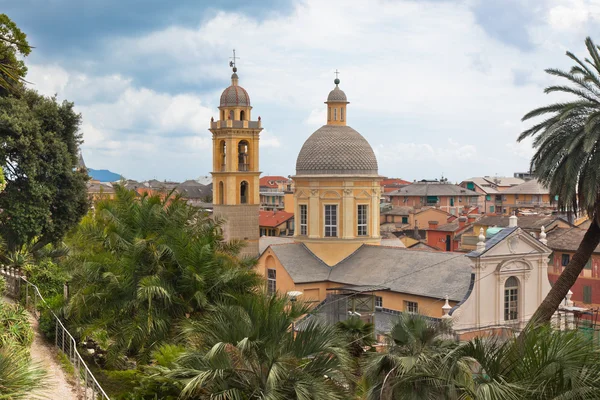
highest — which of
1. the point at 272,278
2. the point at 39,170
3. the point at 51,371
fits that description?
the point at 39,170

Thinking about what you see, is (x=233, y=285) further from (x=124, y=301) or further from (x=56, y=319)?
(x=56, y=319)

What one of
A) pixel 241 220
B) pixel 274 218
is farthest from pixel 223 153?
pixel 274 218

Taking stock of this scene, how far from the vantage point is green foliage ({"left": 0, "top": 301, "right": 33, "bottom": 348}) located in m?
16.8

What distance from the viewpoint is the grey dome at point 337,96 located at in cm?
4466

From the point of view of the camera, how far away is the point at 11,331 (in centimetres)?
1703

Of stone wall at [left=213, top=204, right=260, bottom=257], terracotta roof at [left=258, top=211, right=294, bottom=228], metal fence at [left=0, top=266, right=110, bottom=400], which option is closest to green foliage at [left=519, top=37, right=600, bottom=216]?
metal fence at [left=0, top=266, right=110, bottom=400]

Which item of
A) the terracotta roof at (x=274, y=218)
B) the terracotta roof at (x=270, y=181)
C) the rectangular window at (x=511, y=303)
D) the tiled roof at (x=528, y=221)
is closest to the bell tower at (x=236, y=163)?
the tiled roof at (x=528, y=221)

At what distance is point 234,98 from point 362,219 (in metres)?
21.6

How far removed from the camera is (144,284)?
17344mm

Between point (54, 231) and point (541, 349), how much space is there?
19.2 metres

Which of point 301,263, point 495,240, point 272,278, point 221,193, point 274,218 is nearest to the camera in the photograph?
point 495,240

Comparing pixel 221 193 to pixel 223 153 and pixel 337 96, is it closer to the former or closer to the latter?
pixel 223 153

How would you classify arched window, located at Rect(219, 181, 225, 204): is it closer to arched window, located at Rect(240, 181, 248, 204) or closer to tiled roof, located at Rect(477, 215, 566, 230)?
arched window, located at Rect(240, 181, 248, 204)

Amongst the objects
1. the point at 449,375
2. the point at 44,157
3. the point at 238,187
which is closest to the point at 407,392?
the point at 449,375
